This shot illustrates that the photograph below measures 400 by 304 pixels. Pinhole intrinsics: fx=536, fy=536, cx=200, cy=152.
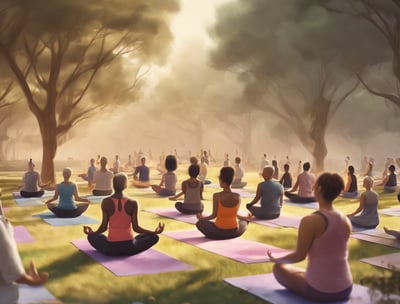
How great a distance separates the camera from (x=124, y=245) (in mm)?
8719

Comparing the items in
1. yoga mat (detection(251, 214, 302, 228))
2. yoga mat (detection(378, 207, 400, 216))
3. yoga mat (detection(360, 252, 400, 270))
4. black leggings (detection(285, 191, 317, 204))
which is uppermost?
black leggings (detection(285, 191, 317, 204))

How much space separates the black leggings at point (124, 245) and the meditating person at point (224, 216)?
A: 146cm

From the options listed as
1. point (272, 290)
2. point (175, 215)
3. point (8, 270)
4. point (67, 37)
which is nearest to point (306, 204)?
point (175, 215)

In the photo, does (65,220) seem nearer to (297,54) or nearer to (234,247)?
(234,247)

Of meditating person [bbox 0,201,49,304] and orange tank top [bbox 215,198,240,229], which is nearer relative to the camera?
meditating person [bbox 0,201,49,304]

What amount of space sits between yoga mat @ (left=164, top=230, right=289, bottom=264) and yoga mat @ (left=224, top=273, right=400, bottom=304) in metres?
1.11

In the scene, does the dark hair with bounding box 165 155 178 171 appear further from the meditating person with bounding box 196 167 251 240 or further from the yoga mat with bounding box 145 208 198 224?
the meditating person with bounding box 196 167 251 240

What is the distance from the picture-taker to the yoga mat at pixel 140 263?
805 centimetres

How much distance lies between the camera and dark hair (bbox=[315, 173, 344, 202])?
20.1ft

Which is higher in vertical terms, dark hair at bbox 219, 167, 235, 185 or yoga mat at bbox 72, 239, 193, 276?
dark hair at bbox 219, 167, 235, 185

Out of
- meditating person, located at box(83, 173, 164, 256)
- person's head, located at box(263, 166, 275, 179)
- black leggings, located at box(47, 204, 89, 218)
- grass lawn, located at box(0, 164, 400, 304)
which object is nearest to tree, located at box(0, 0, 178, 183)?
black leggings, located at box(47, 204, 89, 218)

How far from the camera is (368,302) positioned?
6445 millimetres

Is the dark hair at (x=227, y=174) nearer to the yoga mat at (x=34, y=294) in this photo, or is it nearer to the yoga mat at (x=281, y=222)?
the yoga mat at (x=281, y=222)

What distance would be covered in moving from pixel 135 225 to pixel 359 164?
48972 mm
